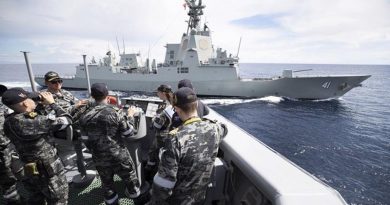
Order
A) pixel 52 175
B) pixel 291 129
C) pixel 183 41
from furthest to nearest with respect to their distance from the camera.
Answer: pixel 183 41
pixel 291 129
pixel 52 175

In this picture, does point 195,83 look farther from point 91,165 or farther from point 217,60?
point 91,165

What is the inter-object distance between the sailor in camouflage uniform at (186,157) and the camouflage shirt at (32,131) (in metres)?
1.34

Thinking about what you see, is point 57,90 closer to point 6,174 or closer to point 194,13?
point 6,174

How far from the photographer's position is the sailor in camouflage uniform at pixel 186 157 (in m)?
1.57

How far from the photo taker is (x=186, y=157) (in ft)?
5.24

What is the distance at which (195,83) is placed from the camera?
24812 millimetres

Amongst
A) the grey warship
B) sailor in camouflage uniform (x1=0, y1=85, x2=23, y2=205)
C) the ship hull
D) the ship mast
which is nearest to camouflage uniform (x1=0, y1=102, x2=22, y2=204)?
sailor in camouflage uniform (x1=0, y1=85, x2=23, y2=205)

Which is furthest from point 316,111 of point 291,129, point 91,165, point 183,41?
point 91,165

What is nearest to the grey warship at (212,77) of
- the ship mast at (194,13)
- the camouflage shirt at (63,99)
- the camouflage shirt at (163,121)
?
the ship mast at (194,13)

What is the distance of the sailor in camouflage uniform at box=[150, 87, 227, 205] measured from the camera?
5.14ft

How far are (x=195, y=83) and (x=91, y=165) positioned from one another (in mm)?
21409

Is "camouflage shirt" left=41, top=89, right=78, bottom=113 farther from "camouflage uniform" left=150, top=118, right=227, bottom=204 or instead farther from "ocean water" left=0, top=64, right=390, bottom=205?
"ocean water" left=0, top=64, right=390, bottom=205

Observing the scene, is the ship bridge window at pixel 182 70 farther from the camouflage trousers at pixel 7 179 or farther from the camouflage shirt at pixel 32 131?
the camouflage shirt at pixel 32 131

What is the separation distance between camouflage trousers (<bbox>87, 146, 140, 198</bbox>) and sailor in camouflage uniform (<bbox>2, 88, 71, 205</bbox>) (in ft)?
1.33
